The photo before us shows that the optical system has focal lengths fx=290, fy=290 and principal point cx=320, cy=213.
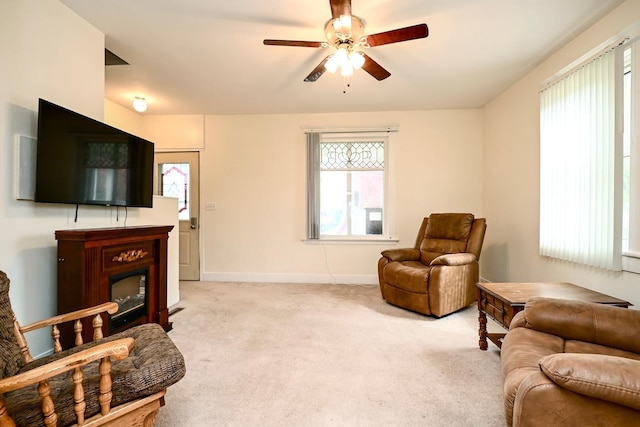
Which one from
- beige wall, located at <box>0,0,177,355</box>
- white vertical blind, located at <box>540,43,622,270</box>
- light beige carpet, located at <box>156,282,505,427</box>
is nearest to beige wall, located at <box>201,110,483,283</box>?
light beige carpet, located at <box>156,282,505,427</box>

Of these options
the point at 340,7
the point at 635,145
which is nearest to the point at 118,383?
the point at 340,7

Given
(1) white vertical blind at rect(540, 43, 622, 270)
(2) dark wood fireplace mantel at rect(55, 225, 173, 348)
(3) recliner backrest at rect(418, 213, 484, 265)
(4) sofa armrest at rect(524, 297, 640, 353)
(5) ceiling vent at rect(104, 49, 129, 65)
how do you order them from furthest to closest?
(3) recliner backrest at rect(418, 213, 484, 265) < (5) ceiling vent at rect(104, 49, 129, 65) < (1) white vertical blind at rect(540, 43, 622, 270) < (2) dark wood fireplace mantel at rect(55, 225, 173, 348) < (4) sofa armrest at rect(524, 297, 640, 353)

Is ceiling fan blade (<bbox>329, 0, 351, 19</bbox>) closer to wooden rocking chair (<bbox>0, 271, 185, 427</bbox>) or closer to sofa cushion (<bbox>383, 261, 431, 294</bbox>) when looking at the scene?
wooden rocking chair (<bbox>0, 271, 185, 427</bbox>)

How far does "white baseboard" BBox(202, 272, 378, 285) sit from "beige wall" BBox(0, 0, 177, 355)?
7.87 ft

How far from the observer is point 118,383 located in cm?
114

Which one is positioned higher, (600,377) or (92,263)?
(92,263)

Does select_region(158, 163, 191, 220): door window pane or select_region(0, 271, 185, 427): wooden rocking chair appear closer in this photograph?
select_region(0, 271, 185, 427): wooden rocking chair

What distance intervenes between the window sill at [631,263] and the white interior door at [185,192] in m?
4.76

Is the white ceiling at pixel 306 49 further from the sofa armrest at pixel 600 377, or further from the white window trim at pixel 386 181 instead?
the sofa armrest at pixel 600 377

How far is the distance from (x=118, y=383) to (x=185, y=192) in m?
3.80

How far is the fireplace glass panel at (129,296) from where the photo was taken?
7.20 feet

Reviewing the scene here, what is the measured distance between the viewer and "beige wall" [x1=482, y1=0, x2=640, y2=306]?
7.15 feet

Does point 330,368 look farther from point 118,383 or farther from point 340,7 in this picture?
point 340,7

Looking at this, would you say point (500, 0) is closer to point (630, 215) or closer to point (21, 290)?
point (630, 215)
